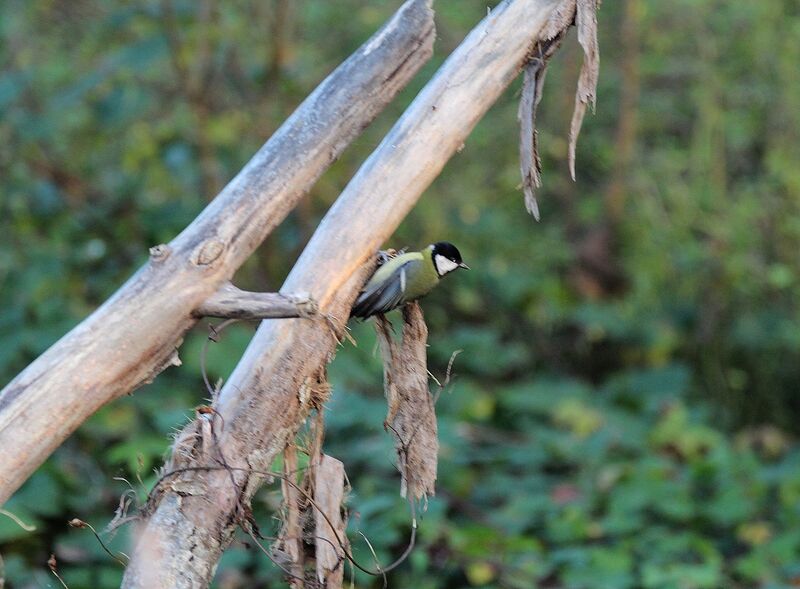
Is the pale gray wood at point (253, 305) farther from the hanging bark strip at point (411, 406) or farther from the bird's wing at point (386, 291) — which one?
the hanging bark strip at point (411, 406)

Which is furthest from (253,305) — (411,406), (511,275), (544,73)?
(511,275)

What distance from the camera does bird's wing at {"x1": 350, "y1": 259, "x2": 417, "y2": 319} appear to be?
71.5 inches

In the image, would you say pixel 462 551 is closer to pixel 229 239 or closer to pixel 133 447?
pixel 133 447

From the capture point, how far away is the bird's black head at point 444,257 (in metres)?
1.95

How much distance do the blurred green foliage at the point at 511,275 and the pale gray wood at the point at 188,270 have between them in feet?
4.46

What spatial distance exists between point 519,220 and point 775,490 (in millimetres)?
2202

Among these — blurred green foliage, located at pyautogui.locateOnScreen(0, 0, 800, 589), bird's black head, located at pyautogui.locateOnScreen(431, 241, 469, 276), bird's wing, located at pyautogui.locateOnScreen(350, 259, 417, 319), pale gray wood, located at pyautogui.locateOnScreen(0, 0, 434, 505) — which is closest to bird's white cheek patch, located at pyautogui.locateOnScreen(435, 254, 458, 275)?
bird's black head, located at pyautogui.locateOnScreen(431, 241, 469, 276)

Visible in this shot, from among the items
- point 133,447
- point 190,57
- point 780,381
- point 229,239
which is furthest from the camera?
point 780,381

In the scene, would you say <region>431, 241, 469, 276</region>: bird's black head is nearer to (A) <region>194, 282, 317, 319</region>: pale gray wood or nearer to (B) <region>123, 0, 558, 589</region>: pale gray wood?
(B) <region>123, 0, 558, 589</region>: pale gray wood

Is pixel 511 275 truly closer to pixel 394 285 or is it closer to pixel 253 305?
pixel 394 285

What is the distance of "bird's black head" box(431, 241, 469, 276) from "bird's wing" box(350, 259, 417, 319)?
4.6 inches

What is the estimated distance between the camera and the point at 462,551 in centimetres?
337

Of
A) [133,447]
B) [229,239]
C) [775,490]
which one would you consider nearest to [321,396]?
[229,239]

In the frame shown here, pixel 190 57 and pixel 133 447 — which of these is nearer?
pixel 133 447
